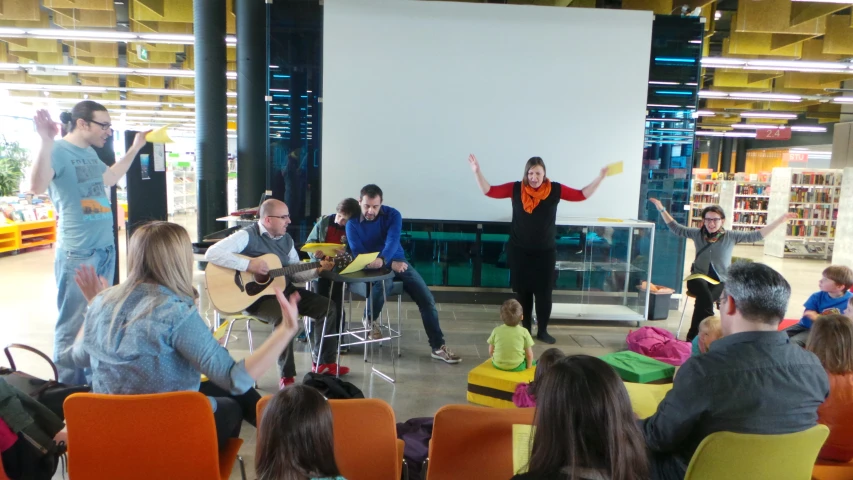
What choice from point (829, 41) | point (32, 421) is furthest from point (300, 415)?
point (829, 41)

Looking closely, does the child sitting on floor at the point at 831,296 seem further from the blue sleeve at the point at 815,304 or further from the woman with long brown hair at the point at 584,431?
the woman with long brown hair at the point at 584,431

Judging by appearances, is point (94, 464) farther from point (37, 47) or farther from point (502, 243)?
point (37, 47)

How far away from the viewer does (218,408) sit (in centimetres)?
215

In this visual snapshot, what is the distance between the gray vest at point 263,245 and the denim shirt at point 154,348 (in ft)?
6.01

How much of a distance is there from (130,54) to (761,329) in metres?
13.2

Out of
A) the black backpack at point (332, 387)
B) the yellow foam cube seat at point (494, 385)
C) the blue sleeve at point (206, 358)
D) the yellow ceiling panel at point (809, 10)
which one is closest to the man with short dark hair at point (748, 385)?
the blue sleeve at point (206, 358)

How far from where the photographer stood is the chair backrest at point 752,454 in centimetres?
148

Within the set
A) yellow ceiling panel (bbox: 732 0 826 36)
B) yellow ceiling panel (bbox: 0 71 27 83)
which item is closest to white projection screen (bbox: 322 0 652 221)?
yellow ceiling panel (bbox: 732 0 826 36)

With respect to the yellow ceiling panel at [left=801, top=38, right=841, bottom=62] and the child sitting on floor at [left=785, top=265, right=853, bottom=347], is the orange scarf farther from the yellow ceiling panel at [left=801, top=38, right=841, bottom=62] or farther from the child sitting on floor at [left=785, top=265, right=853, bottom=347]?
the yellow ceiling panel at [left=801, top=38, right=841, bottom=62]

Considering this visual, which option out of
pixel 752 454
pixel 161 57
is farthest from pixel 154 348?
pixel 161 57

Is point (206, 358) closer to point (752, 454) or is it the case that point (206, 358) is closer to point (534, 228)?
point (752, 454)

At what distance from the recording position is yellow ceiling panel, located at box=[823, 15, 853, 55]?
28.5 ft

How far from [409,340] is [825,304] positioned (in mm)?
3325

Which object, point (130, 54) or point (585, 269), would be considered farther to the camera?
point (130, 54)
